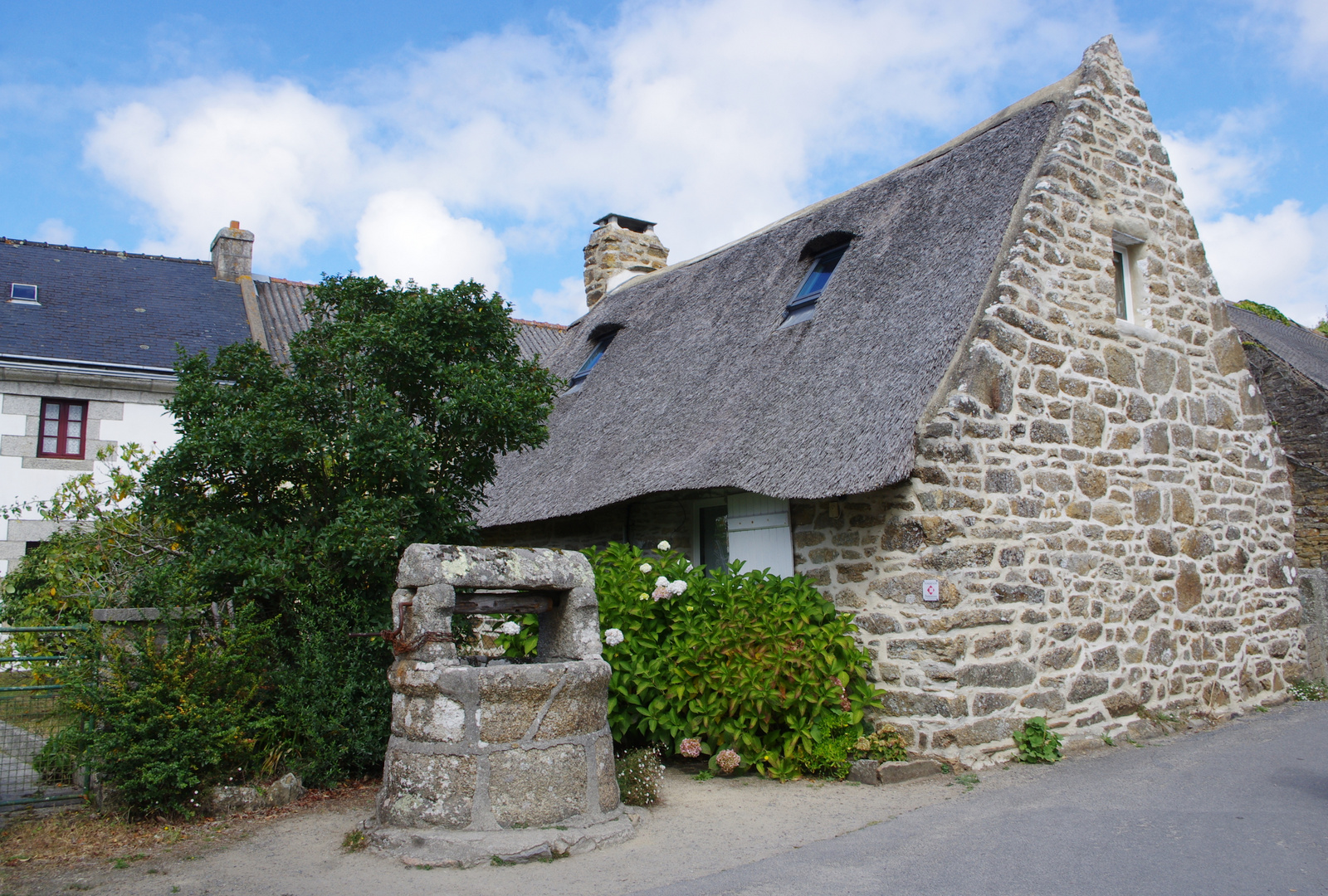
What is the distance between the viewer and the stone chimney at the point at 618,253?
14.7 metres

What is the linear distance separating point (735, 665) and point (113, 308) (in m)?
13.1

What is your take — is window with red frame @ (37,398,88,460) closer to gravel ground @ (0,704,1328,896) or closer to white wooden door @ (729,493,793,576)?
gravel ground @ (0,704,1328,896)

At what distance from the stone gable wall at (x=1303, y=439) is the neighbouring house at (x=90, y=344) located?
12.4m

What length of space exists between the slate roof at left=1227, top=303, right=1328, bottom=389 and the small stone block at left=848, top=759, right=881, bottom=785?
856 cm

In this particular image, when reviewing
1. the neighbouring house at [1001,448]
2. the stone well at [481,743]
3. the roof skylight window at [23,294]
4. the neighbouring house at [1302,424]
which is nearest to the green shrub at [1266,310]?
the neighbouring house at [1302,424]

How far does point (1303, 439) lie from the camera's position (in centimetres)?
1105

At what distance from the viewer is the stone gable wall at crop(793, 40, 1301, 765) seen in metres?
6.10

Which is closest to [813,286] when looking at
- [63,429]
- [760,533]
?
[760,533]

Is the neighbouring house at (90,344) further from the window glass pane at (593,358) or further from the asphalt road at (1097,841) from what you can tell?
the asphalt road at (1097,841)

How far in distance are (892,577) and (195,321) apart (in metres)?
12.9

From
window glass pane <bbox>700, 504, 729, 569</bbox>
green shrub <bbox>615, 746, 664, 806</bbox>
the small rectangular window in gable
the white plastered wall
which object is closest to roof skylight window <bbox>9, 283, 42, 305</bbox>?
the white plastered wall

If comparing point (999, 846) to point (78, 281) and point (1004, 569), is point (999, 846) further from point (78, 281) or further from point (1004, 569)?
point (78, 281)

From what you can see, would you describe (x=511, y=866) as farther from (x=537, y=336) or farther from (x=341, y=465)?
(x=537, y=336)

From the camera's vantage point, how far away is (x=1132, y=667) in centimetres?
692
